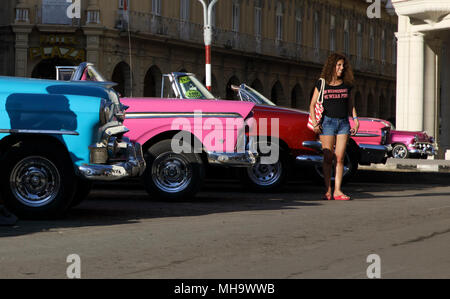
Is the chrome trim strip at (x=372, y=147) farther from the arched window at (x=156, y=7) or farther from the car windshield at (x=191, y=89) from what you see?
the arched window at (x=156, y=7)

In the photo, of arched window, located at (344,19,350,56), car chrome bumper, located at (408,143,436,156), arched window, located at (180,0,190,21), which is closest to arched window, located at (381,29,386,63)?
arched window, located at (344,19,350,56)

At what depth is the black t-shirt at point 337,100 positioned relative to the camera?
1294cm

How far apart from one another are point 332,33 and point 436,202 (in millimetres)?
52966

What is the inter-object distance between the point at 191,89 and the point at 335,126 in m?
2.04

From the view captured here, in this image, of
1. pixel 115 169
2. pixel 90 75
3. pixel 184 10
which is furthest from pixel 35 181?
pixel 184 10

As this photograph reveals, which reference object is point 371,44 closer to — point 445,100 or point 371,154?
point 445,100

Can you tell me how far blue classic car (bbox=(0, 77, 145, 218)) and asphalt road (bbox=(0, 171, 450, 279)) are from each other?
0.29 metres

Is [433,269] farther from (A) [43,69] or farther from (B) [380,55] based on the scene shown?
(B) [380,55]

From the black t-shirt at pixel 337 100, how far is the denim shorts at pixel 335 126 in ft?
0.24

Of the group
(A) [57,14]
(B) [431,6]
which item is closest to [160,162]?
(B) [431,6]

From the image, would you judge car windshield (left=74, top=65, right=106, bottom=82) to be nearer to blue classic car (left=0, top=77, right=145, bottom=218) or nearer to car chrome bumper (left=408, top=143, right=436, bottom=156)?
blue classic car (left=0, top=77, right=145, bottom=218)

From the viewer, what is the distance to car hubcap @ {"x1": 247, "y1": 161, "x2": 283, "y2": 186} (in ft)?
46.8

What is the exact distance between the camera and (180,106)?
41.5 ft

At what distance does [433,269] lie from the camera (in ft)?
22.3
